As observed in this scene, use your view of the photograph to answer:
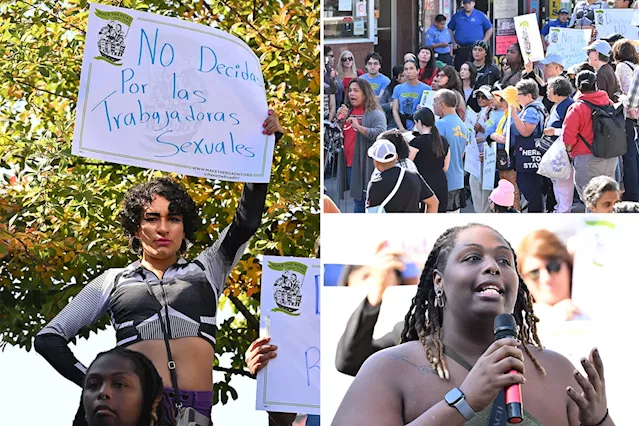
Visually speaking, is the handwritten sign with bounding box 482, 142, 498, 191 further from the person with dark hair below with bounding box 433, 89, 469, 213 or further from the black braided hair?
the black braided hair

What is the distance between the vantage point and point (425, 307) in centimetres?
470

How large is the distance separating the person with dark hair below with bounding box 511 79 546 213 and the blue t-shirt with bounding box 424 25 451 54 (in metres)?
0.33

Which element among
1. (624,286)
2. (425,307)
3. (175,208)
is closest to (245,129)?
(175,208)

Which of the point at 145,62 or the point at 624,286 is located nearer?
the point at 624,286

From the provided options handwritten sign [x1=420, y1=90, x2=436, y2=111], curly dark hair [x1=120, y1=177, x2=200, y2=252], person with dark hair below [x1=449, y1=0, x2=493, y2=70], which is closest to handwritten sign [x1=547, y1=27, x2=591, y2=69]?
person with dark hair below [x1=449, y1=0, x2=493, y2=70]

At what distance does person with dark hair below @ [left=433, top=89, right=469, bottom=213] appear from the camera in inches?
188

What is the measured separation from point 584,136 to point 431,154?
23.5 inches

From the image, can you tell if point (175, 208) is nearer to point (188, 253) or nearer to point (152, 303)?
point (152, 303)

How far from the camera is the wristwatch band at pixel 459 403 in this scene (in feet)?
14.5

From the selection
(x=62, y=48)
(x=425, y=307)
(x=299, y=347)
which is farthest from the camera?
(x=62, y=48)

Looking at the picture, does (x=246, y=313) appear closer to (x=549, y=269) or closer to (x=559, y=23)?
(x=549, y=269)

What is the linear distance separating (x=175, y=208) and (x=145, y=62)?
2.31ft

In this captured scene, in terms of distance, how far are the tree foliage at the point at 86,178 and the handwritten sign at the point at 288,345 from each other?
2.46 feet

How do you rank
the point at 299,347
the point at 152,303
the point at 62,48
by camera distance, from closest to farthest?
1. the point at 152,303
2. the point at 299,347
3. the point at 62,48
